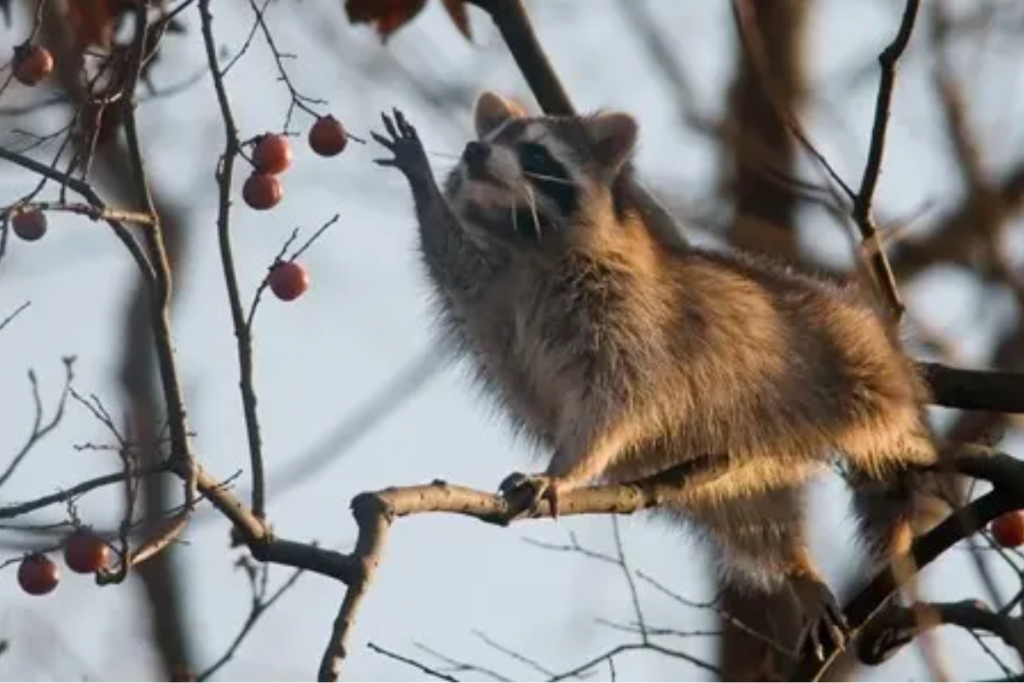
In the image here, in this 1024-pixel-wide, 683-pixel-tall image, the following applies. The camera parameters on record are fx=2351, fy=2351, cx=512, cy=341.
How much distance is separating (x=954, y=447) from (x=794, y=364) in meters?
0.78

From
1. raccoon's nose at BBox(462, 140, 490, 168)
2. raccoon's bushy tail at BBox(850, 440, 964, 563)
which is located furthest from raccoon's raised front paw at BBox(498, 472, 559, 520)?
raccoon's bushy tail at BBox(850, 440, 964, 563)

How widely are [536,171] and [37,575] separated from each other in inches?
76.7

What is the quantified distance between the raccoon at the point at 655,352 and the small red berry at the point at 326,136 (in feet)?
2.95

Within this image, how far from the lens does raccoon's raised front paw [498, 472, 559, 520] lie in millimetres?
4398

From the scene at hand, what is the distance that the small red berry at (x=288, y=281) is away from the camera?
424cm

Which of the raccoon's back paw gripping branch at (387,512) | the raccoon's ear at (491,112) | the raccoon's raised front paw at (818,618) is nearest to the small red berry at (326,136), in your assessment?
the raccoon's back paw gripping branch at (387,512)

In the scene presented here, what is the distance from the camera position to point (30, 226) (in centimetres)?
397

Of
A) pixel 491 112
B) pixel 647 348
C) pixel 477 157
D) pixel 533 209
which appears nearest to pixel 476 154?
pixel 477 157

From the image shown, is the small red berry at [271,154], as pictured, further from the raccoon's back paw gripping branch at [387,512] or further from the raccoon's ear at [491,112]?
the raccoon's ear at [491,112]

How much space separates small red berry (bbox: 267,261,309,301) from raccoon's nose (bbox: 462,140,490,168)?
3.29 feet

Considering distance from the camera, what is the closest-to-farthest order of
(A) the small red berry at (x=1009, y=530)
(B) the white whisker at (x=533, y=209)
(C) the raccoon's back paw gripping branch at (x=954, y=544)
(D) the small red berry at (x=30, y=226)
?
(D) the small red berry at (x=30, y=226) < (C) the raccoon's back paw gripping branch at (x=954, y=544) < (A) the small red berry at (x=1009, y=530) < (B) the white whisker at (x=533, y=209)

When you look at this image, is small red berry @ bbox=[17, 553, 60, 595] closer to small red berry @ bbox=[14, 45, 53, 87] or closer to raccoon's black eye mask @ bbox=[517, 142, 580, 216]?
small red berry @ bbox=[14, 45, 53, 87]

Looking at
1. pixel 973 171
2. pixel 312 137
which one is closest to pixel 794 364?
pixel 312 137

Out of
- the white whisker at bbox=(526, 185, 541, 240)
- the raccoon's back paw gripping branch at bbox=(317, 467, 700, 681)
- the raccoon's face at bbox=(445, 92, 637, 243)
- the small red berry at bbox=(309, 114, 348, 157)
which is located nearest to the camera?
the raccoon's back paw gripping branch at bbox=(317, 467, 700, 681)
